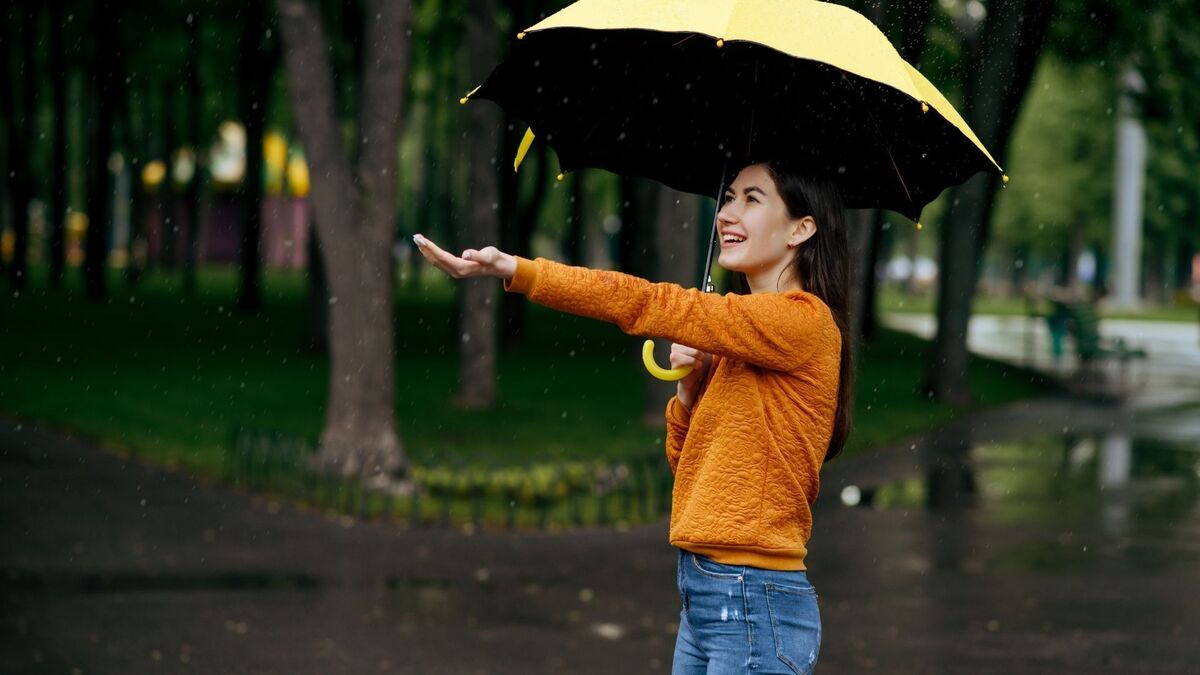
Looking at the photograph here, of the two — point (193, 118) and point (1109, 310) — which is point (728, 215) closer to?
point (193, 118)

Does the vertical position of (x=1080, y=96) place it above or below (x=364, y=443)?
above

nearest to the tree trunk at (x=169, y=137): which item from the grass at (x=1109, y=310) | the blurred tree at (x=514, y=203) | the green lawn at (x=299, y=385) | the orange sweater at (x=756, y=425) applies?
the green lawn at (x=299, y=385)

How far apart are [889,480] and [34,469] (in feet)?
21.2

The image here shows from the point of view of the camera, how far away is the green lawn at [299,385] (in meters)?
14.6

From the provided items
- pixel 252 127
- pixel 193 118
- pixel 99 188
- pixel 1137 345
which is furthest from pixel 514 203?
pixel 193 118

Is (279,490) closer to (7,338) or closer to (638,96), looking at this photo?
(638,96)

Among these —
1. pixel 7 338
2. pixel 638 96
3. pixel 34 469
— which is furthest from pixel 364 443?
pixel 7 338

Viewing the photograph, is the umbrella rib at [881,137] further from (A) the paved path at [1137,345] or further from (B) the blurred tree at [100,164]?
(B) the blurred tree at [100,164]

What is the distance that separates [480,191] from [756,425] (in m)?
12.9

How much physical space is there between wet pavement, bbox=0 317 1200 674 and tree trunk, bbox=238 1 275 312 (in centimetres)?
1711

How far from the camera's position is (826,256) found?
354 cm

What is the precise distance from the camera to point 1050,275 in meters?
102

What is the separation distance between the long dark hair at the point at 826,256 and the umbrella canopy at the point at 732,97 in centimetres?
11

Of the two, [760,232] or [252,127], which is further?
[252,127]
